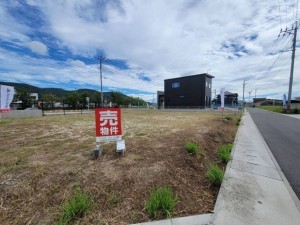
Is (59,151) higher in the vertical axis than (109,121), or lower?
lower

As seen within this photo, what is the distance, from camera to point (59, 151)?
15.2 ft

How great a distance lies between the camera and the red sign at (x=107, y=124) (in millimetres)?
3834

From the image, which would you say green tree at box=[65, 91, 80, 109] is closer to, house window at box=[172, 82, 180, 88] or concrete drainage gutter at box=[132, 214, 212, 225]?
A: house window at box=[172, 82, 180, 88]

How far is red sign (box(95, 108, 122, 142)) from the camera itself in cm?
383

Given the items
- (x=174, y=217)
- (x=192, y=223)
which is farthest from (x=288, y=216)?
(x=174, y=217)

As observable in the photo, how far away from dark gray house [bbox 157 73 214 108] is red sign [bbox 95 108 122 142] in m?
31.9

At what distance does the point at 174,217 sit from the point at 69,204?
1.44 metres

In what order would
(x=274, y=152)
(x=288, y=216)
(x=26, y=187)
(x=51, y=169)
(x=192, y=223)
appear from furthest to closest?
(x=274, y=152) → (x=51, y=169) → (x=26, y=187) → (x=288, y=216) → (x=192, y=223)

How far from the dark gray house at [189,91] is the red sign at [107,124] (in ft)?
105

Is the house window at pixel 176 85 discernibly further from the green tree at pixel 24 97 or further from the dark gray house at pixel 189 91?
the green tree at pixel 24 97

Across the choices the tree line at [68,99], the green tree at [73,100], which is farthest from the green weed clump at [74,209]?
the green tree at [73,100]

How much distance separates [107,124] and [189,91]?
1297 inches

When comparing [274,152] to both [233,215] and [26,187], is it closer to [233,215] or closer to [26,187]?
[233,215]

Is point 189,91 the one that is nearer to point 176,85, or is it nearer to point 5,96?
point 176,85
